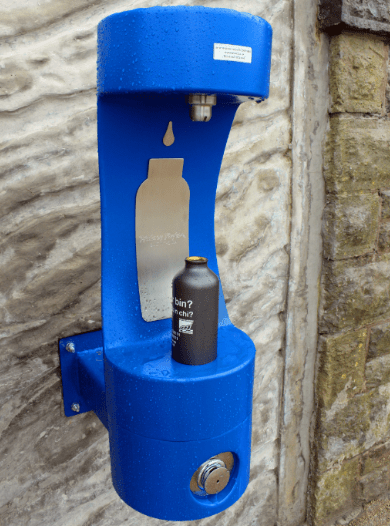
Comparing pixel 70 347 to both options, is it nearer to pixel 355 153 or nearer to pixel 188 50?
pixel 188 50

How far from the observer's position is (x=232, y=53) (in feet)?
2.45

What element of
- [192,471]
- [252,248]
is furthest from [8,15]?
[192,471]

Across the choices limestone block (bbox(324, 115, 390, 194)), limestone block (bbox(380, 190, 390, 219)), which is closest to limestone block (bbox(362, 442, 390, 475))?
limestone block (bbox(380, 190, 390, 219))

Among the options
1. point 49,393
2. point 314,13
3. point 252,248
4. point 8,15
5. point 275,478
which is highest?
point 314,13

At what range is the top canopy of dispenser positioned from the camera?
0.73 m

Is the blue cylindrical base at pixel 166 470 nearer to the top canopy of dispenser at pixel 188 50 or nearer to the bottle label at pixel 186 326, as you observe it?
the bottle label at pixel 186 326

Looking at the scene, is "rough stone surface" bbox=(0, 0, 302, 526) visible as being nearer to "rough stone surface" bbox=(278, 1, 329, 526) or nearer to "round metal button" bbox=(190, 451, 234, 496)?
"rough stone surface" bbox=(278, 1, 329, 526)

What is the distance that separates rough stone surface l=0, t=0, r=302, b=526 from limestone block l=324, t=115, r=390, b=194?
0.17 m

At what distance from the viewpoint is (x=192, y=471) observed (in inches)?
36.5

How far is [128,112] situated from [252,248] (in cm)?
84

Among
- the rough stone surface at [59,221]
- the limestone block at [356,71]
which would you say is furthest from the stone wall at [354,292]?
the rough stone surface at [59,221]

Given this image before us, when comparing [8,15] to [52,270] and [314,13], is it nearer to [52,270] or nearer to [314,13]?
[52,270]

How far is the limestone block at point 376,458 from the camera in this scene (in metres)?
2.07

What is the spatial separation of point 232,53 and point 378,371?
165 centimetres
